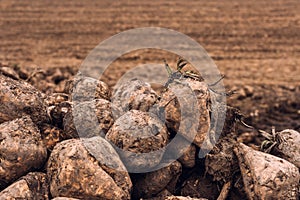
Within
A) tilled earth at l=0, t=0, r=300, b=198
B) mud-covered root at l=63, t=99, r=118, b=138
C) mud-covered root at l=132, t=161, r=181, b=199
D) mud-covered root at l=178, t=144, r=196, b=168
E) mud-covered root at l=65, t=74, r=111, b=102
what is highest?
mud-covered root at l=65, t=74, r=111, b=102

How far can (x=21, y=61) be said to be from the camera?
11250 millimetres

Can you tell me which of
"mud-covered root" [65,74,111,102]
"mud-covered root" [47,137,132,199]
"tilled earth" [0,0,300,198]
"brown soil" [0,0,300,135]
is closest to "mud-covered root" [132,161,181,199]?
"mud-covered root" [47,137,132,199]

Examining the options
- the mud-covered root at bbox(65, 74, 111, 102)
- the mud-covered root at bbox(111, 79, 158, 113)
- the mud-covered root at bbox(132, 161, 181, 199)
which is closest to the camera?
the mud-covered root at bbox(132, 161, 181, 199)

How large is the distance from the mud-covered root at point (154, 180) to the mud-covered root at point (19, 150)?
2.59 ft

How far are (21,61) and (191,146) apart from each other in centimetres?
817

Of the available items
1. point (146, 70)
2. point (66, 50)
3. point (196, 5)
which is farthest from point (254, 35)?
point (66, 50)

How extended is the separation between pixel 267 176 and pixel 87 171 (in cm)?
141

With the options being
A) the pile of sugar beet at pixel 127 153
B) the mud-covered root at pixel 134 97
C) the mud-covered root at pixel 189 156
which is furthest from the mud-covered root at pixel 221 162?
the mud-covered root at pixel 134 97

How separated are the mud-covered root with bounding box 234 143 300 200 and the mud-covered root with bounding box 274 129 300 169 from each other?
0.82ft

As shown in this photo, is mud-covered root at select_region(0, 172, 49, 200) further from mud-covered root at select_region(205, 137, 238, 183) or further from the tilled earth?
the tilled earth

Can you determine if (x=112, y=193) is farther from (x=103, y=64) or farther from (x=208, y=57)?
(x=208, y=57)

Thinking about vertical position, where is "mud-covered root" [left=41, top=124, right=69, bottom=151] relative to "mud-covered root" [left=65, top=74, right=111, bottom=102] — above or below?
below

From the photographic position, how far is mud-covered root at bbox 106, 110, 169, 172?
12.3 ft

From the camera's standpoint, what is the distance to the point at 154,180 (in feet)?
12.6
